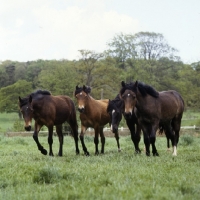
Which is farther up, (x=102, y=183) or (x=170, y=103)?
(x=170, y=103)

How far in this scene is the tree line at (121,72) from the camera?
1957 inches

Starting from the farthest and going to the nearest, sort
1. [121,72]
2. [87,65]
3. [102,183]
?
[121,72], [87,65], [102,183]

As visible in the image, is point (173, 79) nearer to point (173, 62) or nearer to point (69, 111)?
point (173, 62)

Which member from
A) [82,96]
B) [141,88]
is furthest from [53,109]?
[141,88]

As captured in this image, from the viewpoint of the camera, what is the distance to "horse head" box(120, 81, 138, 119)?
10562mm

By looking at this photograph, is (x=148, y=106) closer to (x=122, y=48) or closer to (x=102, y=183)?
(x=102, y=183)

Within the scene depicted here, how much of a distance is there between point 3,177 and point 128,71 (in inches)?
1926

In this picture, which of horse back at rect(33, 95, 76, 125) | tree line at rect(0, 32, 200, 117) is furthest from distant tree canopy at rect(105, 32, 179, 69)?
horse back at rect(33, 95, 76, 125)

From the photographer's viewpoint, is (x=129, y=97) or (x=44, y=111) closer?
(x=129, y=97)

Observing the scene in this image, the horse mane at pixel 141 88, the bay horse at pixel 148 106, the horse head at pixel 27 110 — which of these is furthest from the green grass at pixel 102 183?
the horse head at pixel 27 110

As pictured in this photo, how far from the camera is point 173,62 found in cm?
5681

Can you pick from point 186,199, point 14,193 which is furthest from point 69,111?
point 186,199

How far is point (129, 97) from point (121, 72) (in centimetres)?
4522

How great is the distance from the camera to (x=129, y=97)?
10.7 metres
